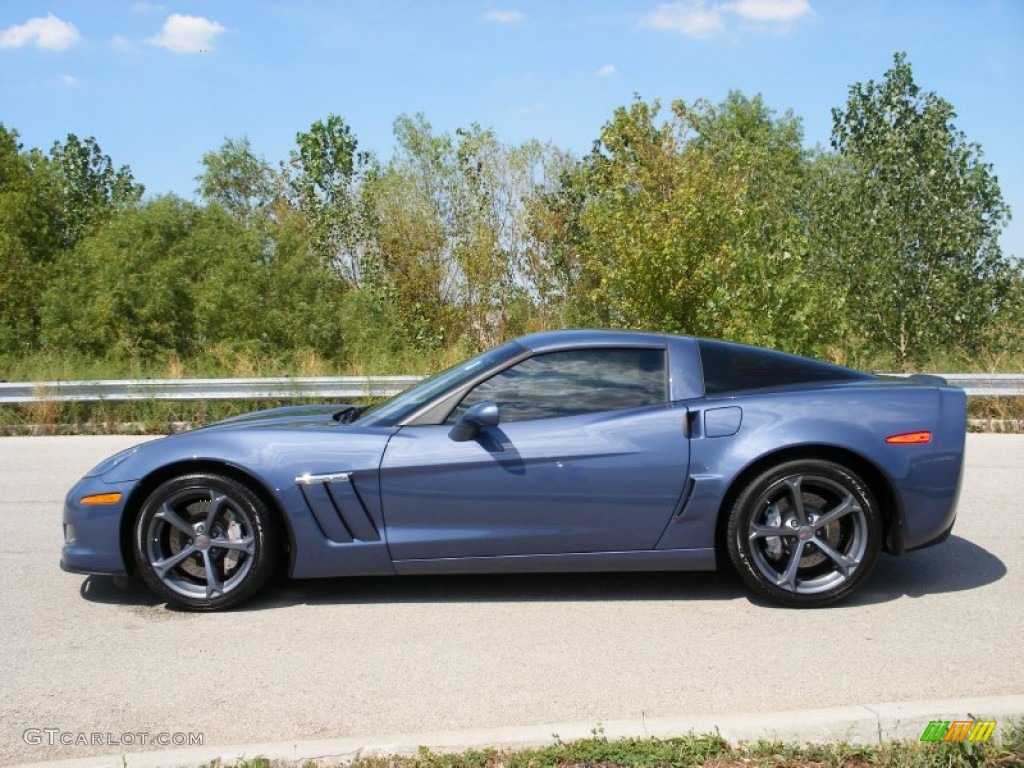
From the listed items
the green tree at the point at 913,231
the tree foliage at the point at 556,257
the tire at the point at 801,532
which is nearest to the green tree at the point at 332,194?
the tree foliage at the point at 556,257

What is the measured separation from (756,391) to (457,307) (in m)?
19.7

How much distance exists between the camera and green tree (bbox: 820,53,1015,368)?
55.1 feet

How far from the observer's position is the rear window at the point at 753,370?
4.98 meters

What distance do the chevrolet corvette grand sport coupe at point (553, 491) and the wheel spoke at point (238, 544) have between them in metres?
0.01

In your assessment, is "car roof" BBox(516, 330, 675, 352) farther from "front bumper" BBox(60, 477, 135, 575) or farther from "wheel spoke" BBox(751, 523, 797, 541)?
"front bumper" BBox(60, 477, 135, 575)

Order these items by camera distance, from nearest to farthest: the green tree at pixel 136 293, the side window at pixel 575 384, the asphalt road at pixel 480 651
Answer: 1. the asphalt road at pixel 480 651
2. the side window at pixel 575 384
3. the green tree at pixel 136 293

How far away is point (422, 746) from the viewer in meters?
3.26

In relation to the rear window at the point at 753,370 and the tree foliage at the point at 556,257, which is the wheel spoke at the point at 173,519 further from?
the tree foliage at the point at 556,257

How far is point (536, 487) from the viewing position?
4695 millimetres

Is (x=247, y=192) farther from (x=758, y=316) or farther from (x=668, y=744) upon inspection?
(x=668, y=744)

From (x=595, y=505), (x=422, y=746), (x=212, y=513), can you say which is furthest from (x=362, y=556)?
(x=422, y=746)

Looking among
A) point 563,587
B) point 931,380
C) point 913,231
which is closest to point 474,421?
point 563,587

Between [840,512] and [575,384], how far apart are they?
141 cm

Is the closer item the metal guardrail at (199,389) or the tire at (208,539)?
the tire at (208,539)
